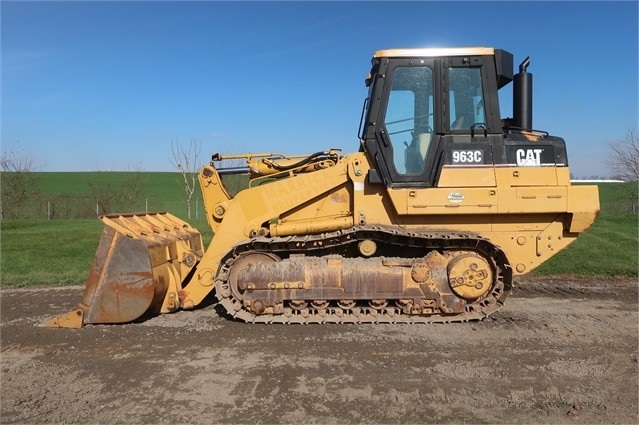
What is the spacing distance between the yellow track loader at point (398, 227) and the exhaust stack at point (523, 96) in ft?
0.87

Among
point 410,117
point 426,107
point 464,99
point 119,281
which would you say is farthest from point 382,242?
point 119,281

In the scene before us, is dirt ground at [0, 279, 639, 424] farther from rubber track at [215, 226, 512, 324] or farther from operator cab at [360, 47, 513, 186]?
operator cab at [360, 47, 513, 186]

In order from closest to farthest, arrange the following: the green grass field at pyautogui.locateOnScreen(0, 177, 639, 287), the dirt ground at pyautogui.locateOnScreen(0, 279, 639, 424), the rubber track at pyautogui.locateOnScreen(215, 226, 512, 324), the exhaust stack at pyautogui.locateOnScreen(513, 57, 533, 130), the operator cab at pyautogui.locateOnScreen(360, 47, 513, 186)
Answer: the dirt ground at pyautogui.locateOnScreen(0, 279, 639, 424), the rubber track at pyautogui.locateOnScreen(215, 226, 512, 324), the operator cab at pyautogui.locateOnScreen(360, 47, 513, 186), the exhaust stack at pyautogui.locateOnScreen(513, 57, 533, 130), the green grass field at pyautogui.locateOnScreen(0, 177, 639, 287)

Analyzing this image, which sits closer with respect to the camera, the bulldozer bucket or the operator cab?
the bulldozer bucket

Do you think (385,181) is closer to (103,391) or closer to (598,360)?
(598,360)

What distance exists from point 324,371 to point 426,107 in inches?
145

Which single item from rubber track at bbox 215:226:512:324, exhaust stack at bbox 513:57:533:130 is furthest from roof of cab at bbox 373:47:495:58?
rubber track at bbox 215:226:512:324

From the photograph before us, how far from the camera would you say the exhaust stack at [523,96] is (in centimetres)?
662

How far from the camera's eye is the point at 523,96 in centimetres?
665

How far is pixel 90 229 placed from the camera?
688 inches

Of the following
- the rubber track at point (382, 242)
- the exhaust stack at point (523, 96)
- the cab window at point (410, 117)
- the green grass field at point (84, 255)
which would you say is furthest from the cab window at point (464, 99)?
the green grass field at point (84, 255)

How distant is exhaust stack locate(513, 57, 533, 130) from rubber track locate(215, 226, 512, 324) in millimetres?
2055

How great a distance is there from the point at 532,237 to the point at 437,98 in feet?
7.31

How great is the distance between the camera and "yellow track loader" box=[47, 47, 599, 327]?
19.2 ft
